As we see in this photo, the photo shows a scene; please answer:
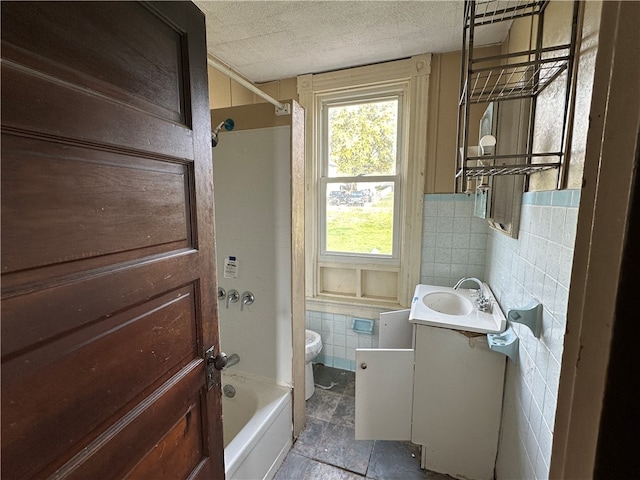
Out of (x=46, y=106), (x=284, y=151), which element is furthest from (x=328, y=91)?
(x=46, y=106)

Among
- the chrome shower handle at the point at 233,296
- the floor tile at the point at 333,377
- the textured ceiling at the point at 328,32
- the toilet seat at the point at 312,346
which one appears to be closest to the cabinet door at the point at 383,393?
the toilet seat at the point at 312,346

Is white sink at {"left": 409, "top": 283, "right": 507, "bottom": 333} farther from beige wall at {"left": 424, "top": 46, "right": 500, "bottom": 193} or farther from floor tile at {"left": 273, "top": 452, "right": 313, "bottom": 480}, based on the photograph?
floor tile at {"left": 273, "top": 452, "right": 313, "bottom": 480}

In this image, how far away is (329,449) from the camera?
5.50 ft

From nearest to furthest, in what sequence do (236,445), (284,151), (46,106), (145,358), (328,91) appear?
(46,106), (145,358), (236,445), (284,151), (328,91)

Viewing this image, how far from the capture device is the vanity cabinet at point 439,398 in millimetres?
1434

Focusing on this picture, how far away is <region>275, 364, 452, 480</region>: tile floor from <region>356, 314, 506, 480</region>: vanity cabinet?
0.43 feet

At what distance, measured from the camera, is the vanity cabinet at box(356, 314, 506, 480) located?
1.43 meters

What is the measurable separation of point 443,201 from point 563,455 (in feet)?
6.39

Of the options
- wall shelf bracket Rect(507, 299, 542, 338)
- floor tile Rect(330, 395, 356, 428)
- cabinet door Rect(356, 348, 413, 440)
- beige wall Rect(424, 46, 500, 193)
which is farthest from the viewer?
beige wall Rect(424, 46, 500, 193)

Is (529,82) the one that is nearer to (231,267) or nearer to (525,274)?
(525,274)

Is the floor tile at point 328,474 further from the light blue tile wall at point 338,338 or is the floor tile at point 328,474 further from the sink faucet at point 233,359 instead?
the light blue tile wall at point 338,338

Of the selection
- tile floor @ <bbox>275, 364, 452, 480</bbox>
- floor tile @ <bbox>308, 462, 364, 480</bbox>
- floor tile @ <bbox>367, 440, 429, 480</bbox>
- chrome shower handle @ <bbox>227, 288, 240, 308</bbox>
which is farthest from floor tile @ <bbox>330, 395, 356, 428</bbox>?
chrome shower handle @ <bbox>227, 288, 240, 308</bbox>

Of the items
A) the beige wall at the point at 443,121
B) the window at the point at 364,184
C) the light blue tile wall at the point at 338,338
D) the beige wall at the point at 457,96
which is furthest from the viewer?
the light blue tile wall at the point at 338,338

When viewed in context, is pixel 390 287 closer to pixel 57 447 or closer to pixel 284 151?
pixel 284 151
